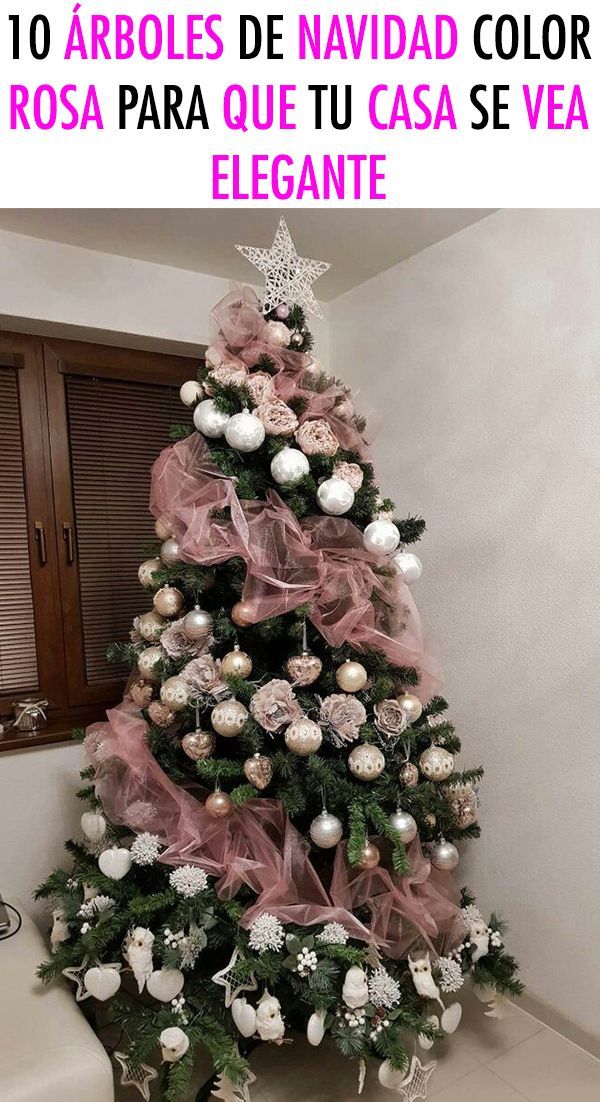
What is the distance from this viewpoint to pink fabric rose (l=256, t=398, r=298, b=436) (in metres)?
1.54

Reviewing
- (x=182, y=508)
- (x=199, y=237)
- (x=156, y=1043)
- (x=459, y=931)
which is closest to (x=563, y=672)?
(x=459, y=931)

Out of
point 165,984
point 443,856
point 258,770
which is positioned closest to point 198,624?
point 258,770

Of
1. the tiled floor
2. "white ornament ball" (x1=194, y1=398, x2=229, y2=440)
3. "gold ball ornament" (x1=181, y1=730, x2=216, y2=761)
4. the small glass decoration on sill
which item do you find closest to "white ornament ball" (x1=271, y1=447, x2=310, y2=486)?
"white ornament ball" (x1=194, y1=398, x2=229, y2=440)

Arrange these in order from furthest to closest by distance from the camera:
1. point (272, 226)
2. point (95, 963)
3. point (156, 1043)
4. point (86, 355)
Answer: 1. point (86, 355)
2. point (272, 226)
3. point (95, 963)
4. point (156, 1043)

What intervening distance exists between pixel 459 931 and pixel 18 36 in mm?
2257

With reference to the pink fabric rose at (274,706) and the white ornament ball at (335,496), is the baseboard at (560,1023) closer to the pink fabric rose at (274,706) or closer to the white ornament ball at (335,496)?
the pink fabric rose at (274,706)

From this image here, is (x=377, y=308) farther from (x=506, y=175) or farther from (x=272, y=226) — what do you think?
(x=506, y=175)

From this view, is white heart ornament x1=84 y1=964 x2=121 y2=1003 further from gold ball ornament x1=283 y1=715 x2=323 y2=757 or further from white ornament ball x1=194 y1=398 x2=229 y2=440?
white ornament ball x1=194 y1=398 x2=229 y2=440

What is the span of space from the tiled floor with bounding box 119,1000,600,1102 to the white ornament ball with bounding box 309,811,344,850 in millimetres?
694

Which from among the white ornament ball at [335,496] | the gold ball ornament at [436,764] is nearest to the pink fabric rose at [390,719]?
the gold ball ornament at [436,764]

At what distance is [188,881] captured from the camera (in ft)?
4.72

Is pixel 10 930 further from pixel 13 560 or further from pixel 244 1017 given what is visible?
pixel 13 560

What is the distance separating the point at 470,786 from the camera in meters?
1.82

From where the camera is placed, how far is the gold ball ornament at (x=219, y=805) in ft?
4.76
